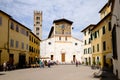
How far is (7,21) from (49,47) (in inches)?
1662

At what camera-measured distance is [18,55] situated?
40469 mm

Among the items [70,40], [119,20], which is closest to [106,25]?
[119,20]

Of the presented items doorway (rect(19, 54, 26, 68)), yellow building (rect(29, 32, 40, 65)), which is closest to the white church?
yellow building (rect(29, 32, 40, 65))

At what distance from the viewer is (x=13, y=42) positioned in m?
37.1

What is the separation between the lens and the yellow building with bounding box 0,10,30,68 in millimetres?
32188

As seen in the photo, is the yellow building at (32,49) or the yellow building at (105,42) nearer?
the yellow building at (105,42)

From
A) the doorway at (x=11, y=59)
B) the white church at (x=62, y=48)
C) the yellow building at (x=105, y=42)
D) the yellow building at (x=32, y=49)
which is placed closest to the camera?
the yellow building at (x=105, y=42)

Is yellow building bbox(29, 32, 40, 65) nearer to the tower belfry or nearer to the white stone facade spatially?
the white stone facade

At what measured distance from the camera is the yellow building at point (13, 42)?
32.2 meters

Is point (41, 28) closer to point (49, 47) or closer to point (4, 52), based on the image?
point (49, 47)

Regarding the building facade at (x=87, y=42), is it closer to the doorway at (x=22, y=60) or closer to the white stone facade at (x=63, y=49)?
the white stone facade at (x=63, y=49)

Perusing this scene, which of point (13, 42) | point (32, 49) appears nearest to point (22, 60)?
point (13, 42)

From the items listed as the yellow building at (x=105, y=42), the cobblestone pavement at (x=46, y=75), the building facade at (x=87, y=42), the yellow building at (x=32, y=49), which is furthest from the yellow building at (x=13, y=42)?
the building facade at (x=87, y=42)

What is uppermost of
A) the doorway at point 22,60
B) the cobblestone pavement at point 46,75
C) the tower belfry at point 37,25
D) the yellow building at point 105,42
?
the tower belfry at point 37,25
